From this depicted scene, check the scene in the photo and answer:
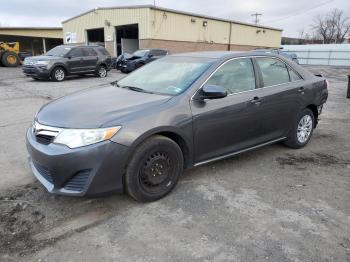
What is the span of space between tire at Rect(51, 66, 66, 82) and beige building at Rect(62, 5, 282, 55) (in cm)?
1159

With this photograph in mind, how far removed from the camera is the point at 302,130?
5.62 m

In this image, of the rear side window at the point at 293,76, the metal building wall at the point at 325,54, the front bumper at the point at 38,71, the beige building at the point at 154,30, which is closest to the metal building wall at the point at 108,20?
the beige building at the point at 154,30

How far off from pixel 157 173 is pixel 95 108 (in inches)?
38.2

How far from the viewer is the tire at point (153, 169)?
343cm

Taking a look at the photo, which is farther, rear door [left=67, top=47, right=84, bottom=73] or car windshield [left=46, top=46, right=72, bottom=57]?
rear door [left=67, top=47, right=84, bottom=73]

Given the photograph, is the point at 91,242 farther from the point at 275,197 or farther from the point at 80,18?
the point at 80,18

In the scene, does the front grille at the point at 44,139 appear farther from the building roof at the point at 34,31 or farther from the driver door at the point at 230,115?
the building roof at the point at 34,31

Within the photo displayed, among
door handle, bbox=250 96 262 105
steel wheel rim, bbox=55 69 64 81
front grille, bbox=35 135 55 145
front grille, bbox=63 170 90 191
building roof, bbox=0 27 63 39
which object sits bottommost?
steel wheel rim, bbox=55 69 64 81

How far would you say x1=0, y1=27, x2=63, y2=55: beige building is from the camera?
39406 millimetres

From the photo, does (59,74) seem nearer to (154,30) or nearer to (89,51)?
(89,51)

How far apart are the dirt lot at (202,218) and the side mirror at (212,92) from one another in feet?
3.61

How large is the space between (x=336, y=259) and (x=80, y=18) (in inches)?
1310

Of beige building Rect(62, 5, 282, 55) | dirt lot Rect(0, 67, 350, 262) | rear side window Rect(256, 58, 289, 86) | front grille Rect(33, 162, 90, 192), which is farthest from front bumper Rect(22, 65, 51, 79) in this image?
front grille Rect(33, 162, 90, 192)

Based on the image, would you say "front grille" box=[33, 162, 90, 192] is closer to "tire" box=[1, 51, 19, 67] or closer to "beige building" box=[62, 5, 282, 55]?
"tire" box=[1, 51, 19, 67]
